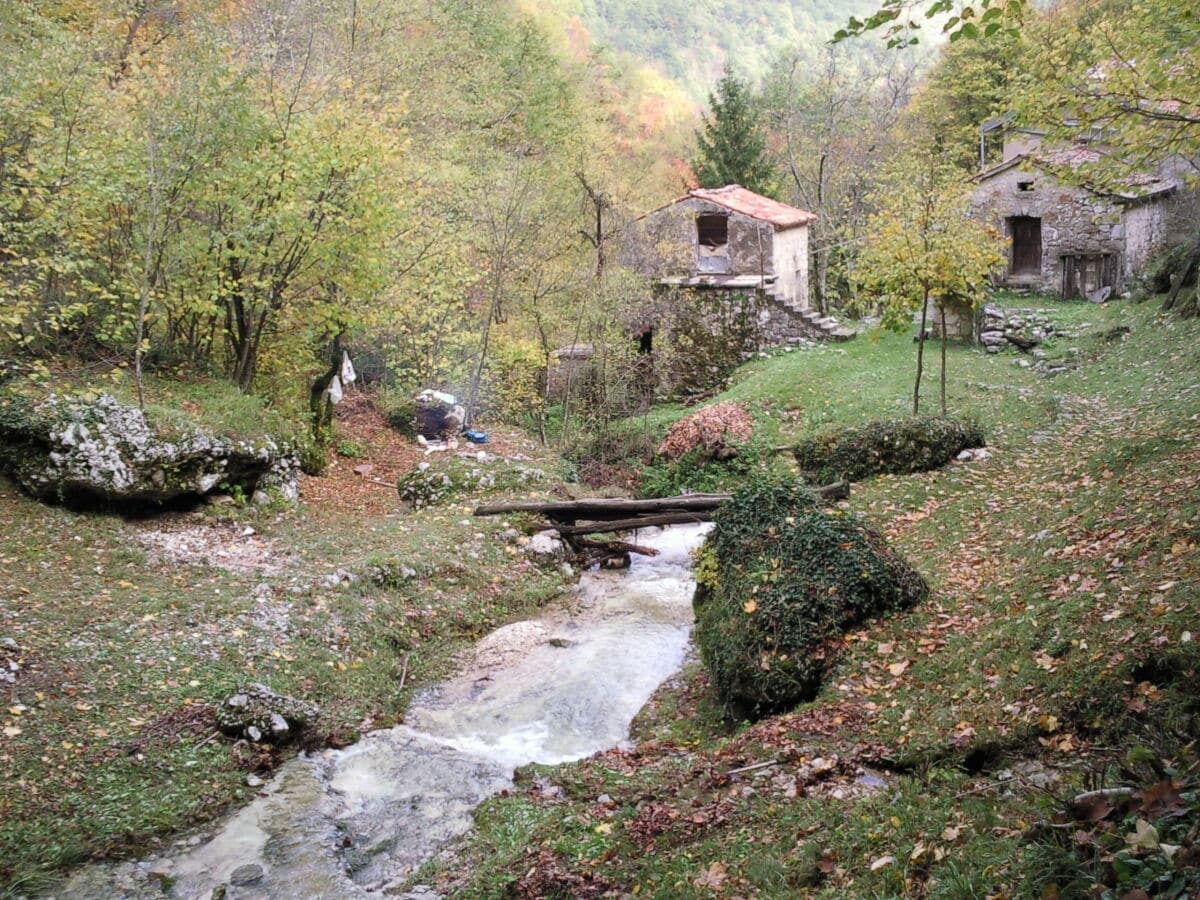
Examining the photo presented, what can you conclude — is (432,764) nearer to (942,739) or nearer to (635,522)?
(942,739)

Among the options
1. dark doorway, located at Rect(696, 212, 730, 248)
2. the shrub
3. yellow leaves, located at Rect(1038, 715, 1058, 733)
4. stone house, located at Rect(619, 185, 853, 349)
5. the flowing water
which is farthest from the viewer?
dark doorway, located at Rect(696, 212, 730, 248)

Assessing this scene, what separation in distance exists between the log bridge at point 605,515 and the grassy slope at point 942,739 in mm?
4193

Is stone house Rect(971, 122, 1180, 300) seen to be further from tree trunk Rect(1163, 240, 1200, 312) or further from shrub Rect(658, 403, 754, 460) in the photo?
shrub Rect(658, 403, 754, 460)

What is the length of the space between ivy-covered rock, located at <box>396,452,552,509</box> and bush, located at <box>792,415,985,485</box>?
17.6 ft

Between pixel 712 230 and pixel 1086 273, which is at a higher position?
pixel 712 230

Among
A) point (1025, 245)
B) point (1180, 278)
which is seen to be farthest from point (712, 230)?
point (1180, 278)

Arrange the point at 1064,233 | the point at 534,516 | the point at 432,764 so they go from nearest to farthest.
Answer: the point at 432,764 → the point at 534,516 → the point at 1064,233

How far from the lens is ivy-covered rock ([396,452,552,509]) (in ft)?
50.1

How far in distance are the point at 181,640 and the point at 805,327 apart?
2306 centimetres

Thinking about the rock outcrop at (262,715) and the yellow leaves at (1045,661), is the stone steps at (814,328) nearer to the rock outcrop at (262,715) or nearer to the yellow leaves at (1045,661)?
the yellow leaves at (1045,661)

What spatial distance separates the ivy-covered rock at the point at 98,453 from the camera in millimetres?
10586

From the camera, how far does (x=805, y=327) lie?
27688 mm

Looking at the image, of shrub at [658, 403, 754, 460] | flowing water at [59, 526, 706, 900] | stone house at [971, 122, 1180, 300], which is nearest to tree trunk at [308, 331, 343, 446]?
flowing water at [59, 526, 706, 900]

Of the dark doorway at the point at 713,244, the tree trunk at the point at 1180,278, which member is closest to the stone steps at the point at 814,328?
the dark doorway at the point at 713,244
